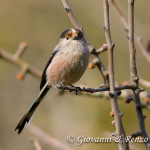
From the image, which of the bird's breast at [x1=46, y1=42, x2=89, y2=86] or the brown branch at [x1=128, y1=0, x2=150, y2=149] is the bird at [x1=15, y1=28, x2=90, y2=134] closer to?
the bird's breast at [x1=46, y1=42, x2=89, y2=86]

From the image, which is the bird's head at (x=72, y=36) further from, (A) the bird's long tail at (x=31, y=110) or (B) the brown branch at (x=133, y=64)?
(B) the brown branch at (x=133, y=64)

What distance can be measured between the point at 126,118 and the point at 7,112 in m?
2.91

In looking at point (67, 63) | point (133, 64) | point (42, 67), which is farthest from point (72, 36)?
point (42, 67)

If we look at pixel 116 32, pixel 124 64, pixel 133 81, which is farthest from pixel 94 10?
pixel 133 81

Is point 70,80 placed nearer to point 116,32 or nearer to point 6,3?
point 116,32

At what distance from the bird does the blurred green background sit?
174 centimetres

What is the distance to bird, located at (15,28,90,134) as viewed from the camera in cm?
368

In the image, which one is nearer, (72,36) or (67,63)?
(67,63)

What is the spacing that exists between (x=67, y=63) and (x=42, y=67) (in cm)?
391

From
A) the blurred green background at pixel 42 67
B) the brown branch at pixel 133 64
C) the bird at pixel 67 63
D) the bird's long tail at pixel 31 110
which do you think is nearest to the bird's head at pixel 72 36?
the bird at pixel 67 63

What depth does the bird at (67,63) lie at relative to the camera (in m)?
3.68

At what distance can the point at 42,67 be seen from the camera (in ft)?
24.9

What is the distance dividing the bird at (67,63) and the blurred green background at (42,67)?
5.71 ft

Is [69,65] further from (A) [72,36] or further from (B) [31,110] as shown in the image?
(B) [31,110]
